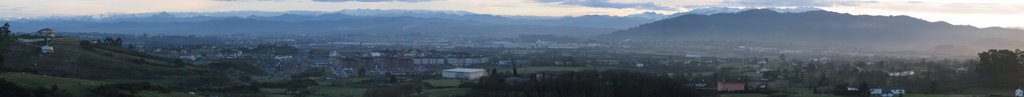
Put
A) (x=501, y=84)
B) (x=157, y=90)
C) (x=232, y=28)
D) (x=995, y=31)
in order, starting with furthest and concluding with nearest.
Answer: (x=232, y=28) → (x=995, y=31) → (x=501, y=84) → (x=157, y=90)

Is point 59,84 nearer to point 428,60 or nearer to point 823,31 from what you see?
point 428,60

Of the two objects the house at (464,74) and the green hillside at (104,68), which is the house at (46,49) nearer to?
the green hillside at (104,68)

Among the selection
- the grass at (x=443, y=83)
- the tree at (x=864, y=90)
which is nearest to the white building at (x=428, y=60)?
the grass at (x=443, y=83)

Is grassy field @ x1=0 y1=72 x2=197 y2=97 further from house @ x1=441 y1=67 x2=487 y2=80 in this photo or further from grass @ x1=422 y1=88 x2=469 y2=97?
house @ x1=441 y1=67 x2=487 y2=80

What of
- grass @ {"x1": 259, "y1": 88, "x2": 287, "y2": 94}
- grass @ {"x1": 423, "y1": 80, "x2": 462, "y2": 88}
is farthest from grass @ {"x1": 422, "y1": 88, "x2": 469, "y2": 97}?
grass @ {"x1": 259, "y1": 88, "x2": 287, "y2": 94}

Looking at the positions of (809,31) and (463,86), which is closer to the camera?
(463,86)

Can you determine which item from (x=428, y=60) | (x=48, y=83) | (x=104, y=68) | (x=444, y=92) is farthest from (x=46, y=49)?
(x=428, y=60)

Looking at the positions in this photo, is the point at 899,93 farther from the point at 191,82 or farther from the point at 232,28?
the point at 232,28

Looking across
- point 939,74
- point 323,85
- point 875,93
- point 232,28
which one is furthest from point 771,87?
point 232,28
